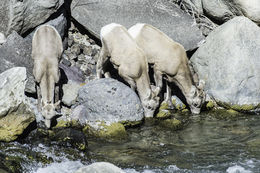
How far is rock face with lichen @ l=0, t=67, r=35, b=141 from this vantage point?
11.5m

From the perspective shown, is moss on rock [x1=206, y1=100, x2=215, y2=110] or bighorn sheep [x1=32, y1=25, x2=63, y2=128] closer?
bighorn sheep [x1=32, y1=25, x2=63, y2=128]

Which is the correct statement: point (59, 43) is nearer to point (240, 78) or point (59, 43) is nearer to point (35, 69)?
point (35, 69)

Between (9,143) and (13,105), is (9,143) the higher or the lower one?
the lower one

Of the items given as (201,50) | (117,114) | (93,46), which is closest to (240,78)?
(201,50)

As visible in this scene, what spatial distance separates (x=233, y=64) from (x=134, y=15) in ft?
12.8

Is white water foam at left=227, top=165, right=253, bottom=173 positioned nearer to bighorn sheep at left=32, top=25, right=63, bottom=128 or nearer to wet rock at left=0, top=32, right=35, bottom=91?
bighorn sheep at left=32, top=25, right=63, bottom=128

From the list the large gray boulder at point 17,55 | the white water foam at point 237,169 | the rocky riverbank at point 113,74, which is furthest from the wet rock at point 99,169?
the large gray boulder at point 17,55

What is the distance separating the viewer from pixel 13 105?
11617 mm

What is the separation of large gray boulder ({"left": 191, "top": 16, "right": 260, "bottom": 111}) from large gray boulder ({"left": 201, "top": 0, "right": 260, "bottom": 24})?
2.73ft

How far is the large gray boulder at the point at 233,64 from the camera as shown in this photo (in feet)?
45.2

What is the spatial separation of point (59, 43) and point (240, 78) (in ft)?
18.7

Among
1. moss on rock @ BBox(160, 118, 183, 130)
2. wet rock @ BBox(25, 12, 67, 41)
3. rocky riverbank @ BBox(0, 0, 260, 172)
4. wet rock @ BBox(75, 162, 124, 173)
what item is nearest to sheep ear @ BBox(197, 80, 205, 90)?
rocky riverbank @ BBox(0, 0, 260, 172)

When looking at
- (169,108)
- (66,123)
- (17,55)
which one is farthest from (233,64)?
(17,55)

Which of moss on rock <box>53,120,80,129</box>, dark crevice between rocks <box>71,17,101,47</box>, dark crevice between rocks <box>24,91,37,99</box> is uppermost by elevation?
dark crevice between rocks <box>71,17,101,47</box>
